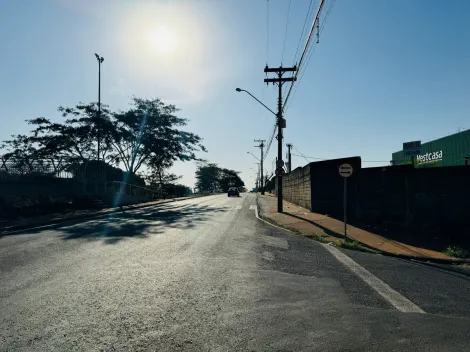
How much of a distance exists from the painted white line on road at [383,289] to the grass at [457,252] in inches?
111

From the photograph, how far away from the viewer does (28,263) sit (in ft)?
25.8

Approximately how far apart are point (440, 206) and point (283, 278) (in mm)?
9007

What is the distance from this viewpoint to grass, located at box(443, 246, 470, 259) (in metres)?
9.41

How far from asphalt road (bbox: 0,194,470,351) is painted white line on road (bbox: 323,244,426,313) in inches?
0.9

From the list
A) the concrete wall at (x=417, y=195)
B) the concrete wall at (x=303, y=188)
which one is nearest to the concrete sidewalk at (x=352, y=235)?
the concrete wall at (x=417, y=195)

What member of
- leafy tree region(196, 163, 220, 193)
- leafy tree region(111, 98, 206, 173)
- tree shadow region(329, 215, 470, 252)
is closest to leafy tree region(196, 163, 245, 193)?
leafy tree region(196, 163, 220, 193)

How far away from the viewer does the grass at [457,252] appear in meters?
9.41

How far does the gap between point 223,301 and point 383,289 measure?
275 cm

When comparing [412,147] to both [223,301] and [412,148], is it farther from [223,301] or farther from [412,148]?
[223,301]

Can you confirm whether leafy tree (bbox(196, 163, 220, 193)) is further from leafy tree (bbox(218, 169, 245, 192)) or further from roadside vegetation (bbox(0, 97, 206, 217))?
roadside vegetation (bbox(0, 97, 206, 217))

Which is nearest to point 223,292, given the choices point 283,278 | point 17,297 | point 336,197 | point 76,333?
point 283,278

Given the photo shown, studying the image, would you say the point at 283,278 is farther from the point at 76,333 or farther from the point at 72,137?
the point at 72,137

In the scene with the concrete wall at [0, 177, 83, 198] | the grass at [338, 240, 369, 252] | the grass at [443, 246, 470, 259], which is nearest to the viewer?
the grass at [443, 246, 470, 259]

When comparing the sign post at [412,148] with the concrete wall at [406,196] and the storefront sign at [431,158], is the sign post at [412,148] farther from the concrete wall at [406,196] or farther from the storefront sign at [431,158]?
the storefront sign at [431,158]
